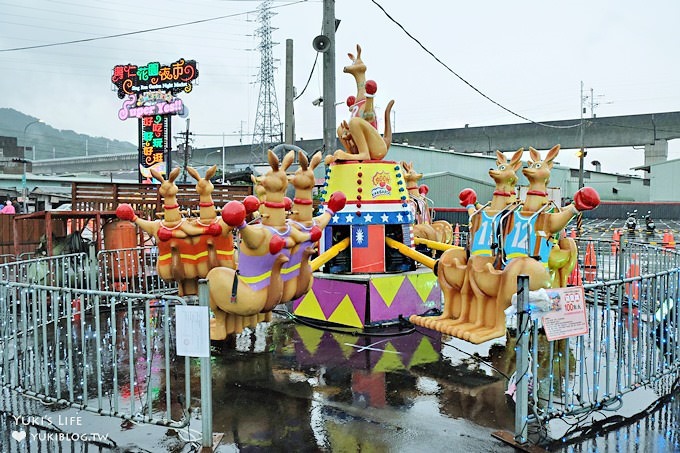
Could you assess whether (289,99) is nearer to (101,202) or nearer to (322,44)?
(322,44)

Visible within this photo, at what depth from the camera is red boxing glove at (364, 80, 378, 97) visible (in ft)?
29.8

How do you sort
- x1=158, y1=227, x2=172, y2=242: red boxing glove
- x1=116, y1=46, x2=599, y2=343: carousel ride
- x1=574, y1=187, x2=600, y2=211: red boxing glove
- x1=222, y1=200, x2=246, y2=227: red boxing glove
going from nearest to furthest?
x1=222, y1=200, x2=246, y2=227: red boxing glove → x1=574, y1=187, x2=600, y2=211: red boxing glove → x1=116, y1=46, x2=599, y2=343: carousel ride → x1=158, y1=227, x2=172, y2=242: red boxing glove

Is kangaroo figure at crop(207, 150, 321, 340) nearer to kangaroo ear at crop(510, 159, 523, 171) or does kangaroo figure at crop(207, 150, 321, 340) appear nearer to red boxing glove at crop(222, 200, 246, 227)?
red boxing glove at crop(222, 200, 246, 227)

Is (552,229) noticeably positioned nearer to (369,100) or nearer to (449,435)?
(449,435)

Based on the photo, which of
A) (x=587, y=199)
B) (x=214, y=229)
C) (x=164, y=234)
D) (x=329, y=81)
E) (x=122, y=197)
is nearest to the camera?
(x=587, y=199)

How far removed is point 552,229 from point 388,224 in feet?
9.91

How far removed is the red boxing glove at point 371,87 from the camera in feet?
29.8

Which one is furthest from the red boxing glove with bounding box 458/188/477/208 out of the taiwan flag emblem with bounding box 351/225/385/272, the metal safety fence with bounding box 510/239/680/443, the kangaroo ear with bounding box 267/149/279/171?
the kangaroo ear with bounding box 267/149/279/171

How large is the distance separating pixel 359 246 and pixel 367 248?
0.13 metres

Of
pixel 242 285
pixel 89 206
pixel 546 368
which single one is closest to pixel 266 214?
pixel 242 285

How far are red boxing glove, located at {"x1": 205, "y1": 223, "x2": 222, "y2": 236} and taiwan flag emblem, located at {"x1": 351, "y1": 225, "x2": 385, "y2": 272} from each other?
7.33 feet

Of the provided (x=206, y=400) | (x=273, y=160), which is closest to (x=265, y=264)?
(x=273, y=160)

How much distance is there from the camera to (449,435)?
4812mm

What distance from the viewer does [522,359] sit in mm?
4484
